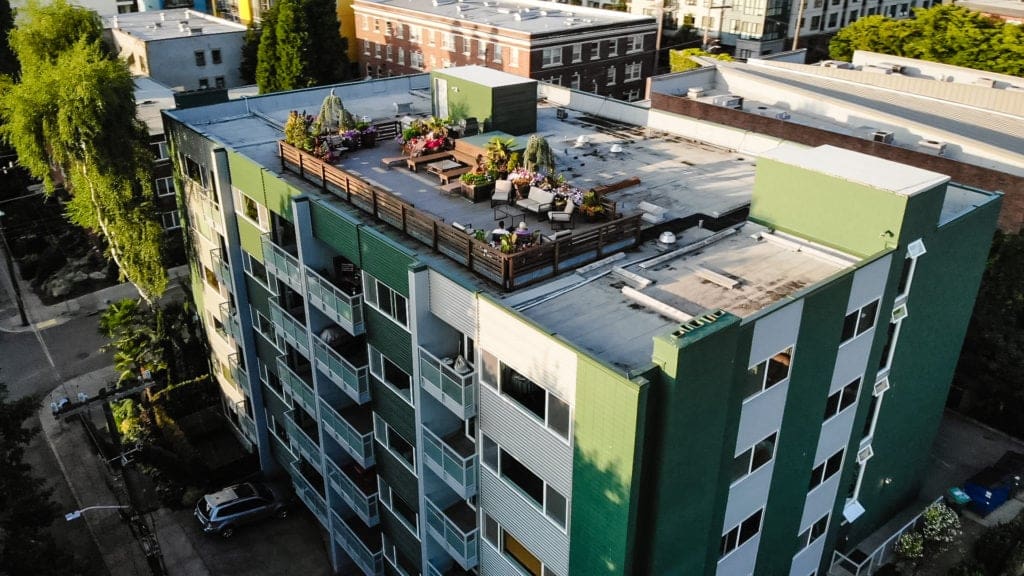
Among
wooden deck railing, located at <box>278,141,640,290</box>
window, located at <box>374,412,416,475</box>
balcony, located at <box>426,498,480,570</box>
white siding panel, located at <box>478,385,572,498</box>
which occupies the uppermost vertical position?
wooden deck railing, located at <box>278,141,640,290</box>

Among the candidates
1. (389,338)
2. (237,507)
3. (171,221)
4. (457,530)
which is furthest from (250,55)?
(457,530)

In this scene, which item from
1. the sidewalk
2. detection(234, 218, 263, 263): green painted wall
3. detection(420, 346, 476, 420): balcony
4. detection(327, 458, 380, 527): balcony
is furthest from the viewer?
the sidewalk

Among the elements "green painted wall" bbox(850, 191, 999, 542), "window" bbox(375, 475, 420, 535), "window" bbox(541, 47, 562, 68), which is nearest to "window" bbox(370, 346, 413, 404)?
"window" bbox(375, 475, 420, 535)

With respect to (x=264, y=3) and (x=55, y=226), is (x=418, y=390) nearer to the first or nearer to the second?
(x=55, y=226)

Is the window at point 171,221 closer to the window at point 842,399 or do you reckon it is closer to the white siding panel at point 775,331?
the window at point 842,399

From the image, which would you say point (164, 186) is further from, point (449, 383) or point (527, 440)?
point (527, 440)

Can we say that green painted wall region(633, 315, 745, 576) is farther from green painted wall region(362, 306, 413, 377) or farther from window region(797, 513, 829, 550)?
green painted wall region(362, 306, 413, 377)
